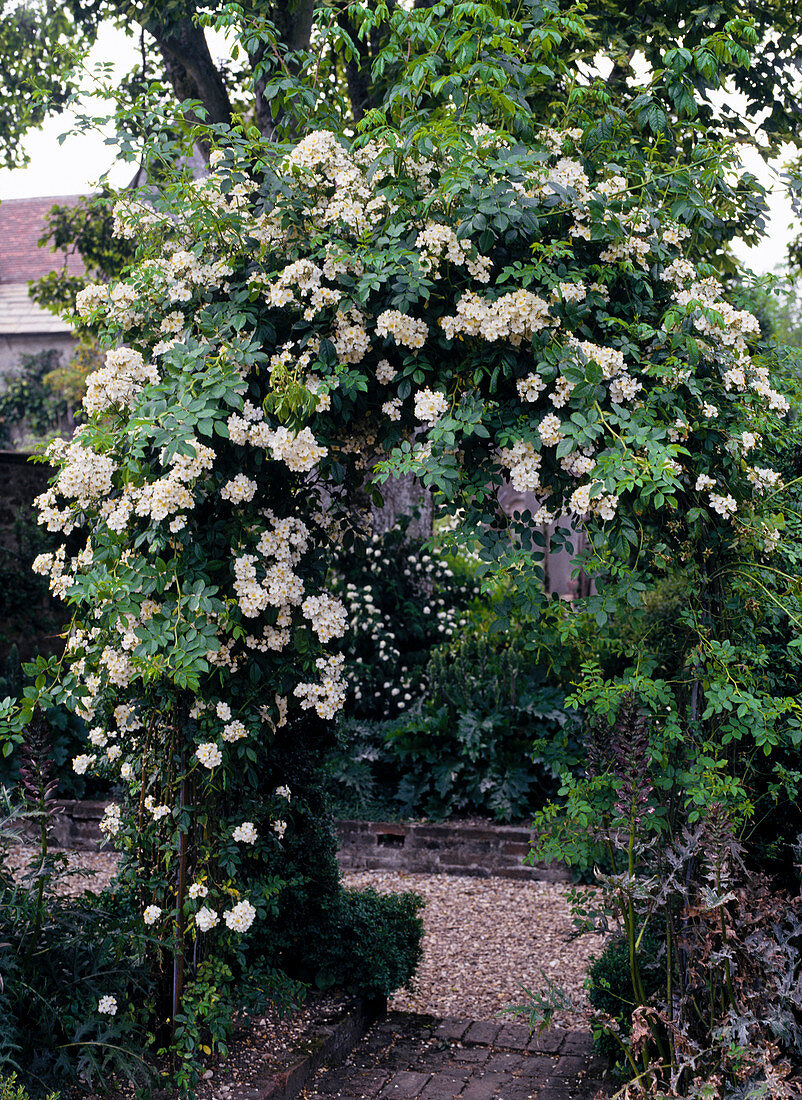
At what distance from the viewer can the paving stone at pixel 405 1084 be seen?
310cm

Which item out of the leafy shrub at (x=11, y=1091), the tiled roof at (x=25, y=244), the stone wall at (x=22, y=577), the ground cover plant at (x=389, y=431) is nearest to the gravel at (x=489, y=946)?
the ground cover plant at (x=389, y=431)

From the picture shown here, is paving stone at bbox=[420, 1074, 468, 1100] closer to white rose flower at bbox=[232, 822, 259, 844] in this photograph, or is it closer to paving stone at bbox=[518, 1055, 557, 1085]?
paving stone at bbox=[518, 1055, 557, 1085]

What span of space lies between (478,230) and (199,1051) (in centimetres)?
264

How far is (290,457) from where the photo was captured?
8.50 ft

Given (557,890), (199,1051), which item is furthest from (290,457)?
(557,890)

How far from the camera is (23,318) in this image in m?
18.0

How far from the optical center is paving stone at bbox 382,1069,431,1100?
3.10 m

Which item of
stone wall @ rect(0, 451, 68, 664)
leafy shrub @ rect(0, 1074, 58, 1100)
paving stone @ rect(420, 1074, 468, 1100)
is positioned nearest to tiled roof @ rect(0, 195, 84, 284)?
stone wall @ rect(0, 451, 68, 664)

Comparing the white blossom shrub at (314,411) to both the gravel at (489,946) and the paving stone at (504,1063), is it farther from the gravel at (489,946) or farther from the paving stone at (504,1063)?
the gravel at (489,946)

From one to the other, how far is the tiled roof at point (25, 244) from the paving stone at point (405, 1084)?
668 inches

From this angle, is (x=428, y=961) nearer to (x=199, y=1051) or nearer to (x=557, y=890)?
(x=557, y=890)

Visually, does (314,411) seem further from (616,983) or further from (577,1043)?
(577,1043)

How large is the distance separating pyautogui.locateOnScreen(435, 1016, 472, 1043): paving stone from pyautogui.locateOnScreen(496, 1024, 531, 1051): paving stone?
0.14 m

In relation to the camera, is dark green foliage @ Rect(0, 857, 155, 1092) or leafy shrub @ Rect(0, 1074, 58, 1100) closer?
leafy shrub @ Rect(0, 1074, 58, 1100)
